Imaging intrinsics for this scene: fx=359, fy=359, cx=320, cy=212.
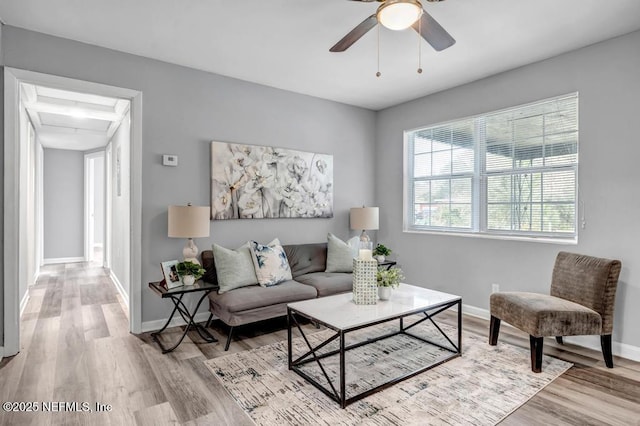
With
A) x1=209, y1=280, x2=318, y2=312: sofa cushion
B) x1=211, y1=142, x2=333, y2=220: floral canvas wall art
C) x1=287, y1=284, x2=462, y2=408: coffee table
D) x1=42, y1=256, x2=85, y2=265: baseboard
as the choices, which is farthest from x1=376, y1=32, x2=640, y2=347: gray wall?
x1=42, y1=256, x2=85, y2=265: baseboard

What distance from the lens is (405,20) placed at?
2.11 meters

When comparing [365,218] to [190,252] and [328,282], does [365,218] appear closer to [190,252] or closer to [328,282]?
[328,282]

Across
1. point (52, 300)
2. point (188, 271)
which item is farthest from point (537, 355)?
point (52, 300)

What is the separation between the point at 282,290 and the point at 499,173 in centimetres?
268

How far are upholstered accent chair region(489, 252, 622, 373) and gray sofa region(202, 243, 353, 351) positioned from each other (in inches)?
64.6

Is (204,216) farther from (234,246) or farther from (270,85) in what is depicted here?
(270,85)

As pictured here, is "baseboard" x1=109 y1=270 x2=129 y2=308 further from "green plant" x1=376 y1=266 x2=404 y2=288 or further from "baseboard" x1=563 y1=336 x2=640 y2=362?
"baseboard" x1=563 y1=336 x2=640 y2=362

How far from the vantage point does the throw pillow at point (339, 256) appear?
4.30m

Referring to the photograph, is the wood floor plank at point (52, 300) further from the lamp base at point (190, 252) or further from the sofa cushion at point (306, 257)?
the sofa cushion at point (306, 257)

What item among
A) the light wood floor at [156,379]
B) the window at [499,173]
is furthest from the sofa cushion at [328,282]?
the window at [499,173]

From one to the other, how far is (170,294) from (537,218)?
3.61m

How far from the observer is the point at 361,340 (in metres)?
3.30

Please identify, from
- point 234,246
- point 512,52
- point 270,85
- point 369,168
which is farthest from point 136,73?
point 512,52

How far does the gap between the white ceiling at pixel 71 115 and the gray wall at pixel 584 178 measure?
396 centimetres
